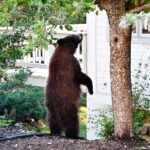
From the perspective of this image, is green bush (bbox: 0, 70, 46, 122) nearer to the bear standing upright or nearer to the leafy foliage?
the leafy foliage

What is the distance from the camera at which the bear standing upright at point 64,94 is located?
6.61 meters

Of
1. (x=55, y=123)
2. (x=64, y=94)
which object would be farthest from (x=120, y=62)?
(x=55, y=123)

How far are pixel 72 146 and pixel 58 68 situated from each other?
1.17 m

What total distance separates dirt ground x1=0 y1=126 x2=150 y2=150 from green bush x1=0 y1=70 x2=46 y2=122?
13.0ft

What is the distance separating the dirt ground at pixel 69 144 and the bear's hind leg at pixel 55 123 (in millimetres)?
365

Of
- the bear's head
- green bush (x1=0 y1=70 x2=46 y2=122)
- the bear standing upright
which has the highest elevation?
the bear's head

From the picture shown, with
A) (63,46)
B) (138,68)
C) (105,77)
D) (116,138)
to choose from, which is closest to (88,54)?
(105,77)

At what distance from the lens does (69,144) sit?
6000mm

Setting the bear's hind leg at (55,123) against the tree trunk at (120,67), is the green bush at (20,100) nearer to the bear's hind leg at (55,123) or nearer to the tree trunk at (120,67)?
the bear's hind leg at (55,123)

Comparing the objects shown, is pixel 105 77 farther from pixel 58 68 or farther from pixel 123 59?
pixel 123 59

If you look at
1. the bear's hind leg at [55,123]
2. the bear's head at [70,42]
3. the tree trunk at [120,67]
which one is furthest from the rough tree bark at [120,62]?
the bear's head at [70,42]

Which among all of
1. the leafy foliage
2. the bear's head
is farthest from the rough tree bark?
the leafy foliage

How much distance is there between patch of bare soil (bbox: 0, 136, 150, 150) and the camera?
19.0 ft

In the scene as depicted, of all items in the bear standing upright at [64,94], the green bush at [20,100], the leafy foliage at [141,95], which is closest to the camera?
the bear standing upright at [64,94]
